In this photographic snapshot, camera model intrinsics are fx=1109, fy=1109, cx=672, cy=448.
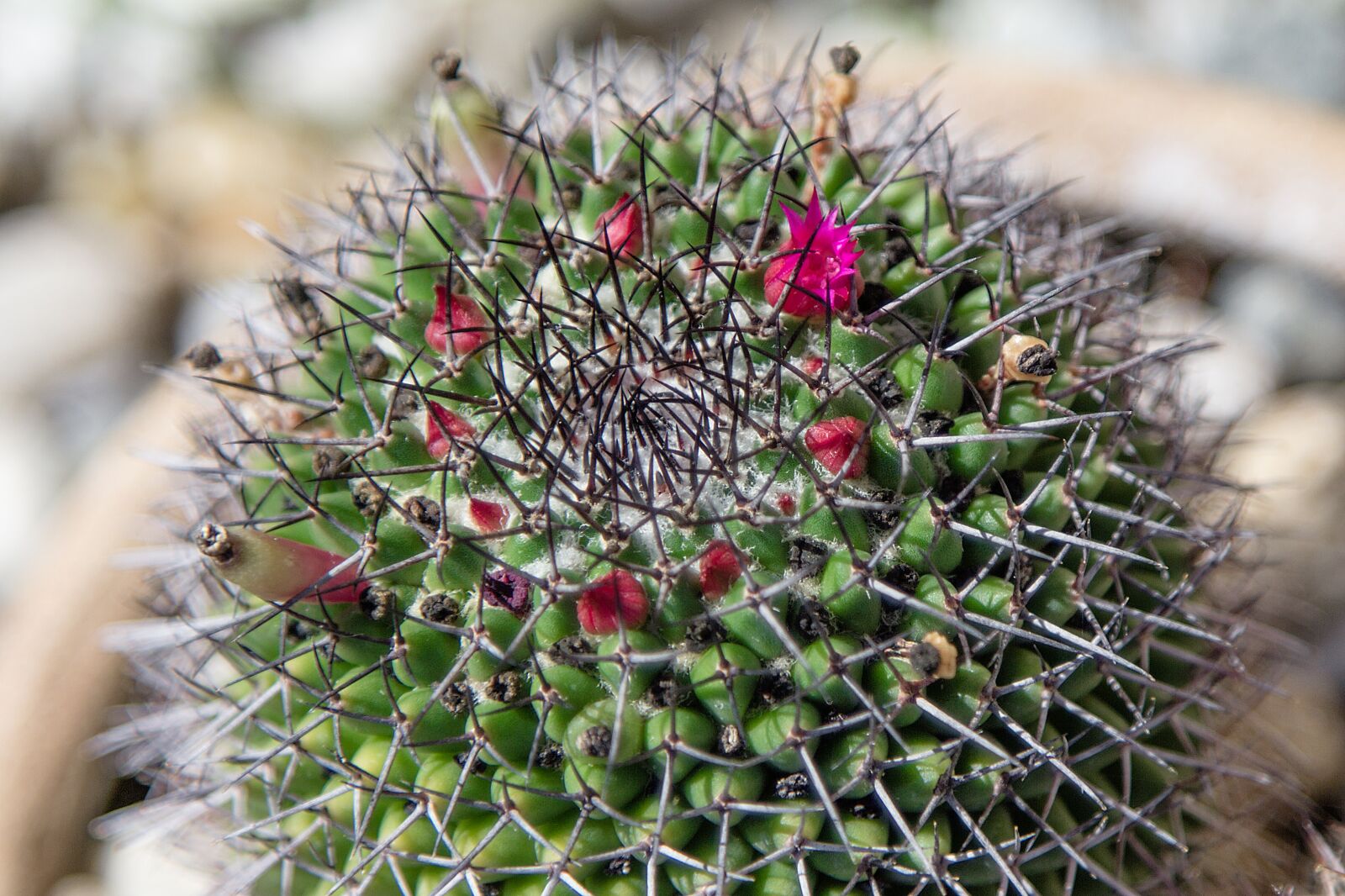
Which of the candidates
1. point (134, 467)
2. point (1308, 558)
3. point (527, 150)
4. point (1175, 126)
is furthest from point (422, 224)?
point (1308, 558)

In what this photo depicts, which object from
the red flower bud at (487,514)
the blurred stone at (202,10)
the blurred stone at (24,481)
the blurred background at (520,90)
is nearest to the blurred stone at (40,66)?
the blurred background at (520,90)

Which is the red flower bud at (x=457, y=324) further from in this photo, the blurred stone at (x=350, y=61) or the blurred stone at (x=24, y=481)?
the blurred stone at (x=350, y=61)

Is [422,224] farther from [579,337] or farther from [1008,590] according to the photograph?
[1008,590]

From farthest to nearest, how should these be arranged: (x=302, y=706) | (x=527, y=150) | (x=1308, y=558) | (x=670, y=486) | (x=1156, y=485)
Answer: (x=1308, y=558) < (x=527, y=150) < (x=1156, y=485) < (x=302, y=706) < (x=670, y=486)

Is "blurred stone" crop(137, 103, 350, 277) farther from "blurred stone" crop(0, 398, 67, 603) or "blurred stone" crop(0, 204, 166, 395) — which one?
"blurred stone" crop(0, 398, 67, 603)

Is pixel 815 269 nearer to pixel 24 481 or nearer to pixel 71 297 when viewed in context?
pixel 24 481

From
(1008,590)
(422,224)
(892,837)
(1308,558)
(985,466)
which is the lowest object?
(1308,558)
